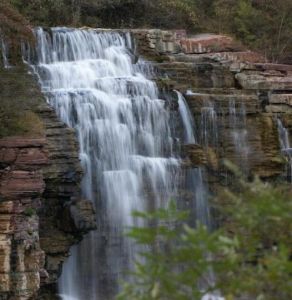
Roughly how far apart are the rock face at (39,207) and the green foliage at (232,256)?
29.6 ft

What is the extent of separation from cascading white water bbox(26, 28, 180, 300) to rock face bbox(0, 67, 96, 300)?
1.15m

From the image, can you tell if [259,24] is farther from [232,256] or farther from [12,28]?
[232,256]

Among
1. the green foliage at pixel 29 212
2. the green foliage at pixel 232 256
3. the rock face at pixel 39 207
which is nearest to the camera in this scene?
the green foliage at pixel 232 256

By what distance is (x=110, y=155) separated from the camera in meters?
17.5

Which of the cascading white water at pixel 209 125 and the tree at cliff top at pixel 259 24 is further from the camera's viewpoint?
the tree at cliff top at pixel 259 24

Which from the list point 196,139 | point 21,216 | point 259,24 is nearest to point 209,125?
point 196,139

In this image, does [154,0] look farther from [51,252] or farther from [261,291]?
[261,291]

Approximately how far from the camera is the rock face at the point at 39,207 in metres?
13.3

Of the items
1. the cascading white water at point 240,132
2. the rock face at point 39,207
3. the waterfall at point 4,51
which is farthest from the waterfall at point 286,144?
the waterfall at point 4,51

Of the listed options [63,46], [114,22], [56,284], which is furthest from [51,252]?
[114,22]

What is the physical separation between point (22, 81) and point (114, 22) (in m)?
14.5

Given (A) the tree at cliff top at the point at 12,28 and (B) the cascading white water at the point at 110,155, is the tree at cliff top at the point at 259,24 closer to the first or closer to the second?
(B) the cascading white water at the point at 110,155

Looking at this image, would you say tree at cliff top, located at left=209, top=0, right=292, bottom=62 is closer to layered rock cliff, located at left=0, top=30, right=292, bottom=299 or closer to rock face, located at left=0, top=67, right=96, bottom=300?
layered rock cliff, located at left=0, top=30, right=292, bottom=299

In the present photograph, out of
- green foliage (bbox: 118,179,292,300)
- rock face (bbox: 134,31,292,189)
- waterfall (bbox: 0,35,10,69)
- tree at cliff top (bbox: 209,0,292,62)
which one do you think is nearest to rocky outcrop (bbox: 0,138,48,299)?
waterfall (bbox: 0,35,10,69)
